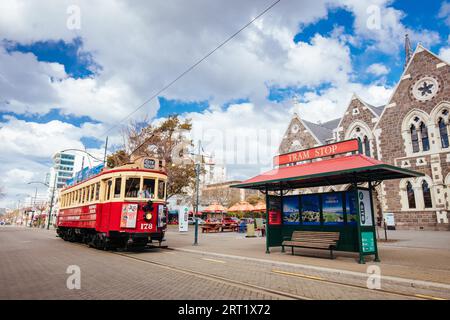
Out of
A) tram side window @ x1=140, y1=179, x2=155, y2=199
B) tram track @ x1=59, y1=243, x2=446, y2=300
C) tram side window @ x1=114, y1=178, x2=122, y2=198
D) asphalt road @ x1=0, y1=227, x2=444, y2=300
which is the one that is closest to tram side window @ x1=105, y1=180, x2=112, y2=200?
tram side window @ x1=114, y1=178, x2=122, y2=198

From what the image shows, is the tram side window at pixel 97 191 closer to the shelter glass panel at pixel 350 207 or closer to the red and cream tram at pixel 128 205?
the red and cream tram at pixel 128 205

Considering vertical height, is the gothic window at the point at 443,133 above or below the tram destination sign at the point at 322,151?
above

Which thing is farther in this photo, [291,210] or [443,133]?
[443,133]

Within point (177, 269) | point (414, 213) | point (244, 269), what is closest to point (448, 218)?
point (414, 213)

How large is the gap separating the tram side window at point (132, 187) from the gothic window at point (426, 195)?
2286cm

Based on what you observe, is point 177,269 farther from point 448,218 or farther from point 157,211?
point 448,218

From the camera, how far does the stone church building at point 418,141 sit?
2344 centimetres

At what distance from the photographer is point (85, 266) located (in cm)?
878

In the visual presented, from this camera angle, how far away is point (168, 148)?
32.1m

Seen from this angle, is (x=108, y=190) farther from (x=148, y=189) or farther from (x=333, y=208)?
(x=333, y=208)

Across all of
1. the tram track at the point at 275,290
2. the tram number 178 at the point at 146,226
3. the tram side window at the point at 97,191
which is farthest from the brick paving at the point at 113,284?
the tram side window at the point at 97,191

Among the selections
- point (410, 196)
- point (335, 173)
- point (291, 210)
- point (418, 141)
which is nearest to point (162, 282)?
point (335, 173)

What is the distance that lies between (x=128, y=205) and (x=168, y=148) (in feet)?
66.6
